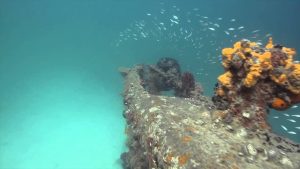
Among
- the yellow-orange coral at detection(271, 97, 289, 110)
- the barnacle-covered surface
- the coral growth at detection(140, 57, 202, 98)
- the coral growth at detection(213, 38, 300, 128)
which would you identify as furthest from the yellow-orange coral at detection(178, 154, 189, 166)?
the coral growth at detection(140, 57, 202, 98)

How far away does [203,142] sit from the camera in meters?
4.09

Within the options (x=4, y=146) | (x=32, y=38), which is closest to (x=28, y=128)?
(x=4, y=146)

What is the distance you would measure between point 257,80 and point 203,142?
57.5 inches

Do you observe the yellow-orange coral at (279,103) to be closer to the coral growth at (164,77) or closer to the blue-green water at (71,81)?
the blue-green water at (71,81)

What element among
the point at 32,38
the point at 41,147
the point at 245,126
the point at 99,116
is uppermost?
the point at 32,38

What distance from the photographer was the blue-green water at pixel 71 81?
15.7m

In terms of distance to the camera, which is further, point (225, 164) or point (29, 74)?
point (29, 74)

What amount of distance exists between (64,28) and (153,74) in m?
65.4

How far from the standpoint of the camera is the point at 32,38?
173ft

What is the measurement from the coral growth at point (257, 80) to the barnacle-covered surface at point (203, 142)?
308mm

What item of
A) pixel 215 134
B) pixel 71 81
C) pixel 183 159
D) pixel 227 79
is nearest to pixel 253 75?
pixel 227 79

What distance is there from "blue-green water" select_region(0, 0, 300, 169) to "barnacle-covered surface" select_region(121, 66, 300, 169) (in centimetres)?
351

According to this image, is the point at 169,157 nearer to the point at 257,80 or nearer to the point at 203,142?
the point at 203,142

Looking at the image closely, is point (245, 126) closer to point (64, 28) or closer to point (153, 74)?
point (153, 74)
